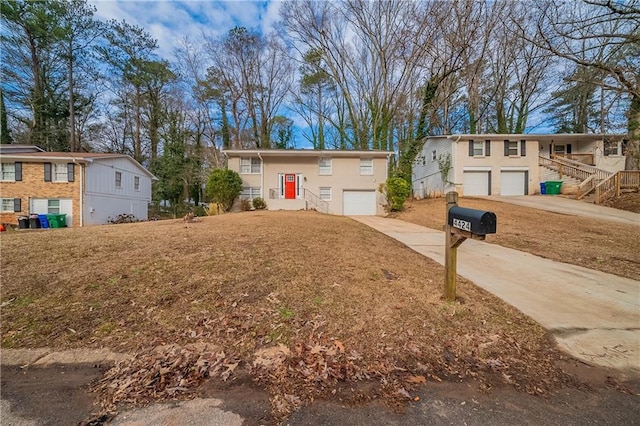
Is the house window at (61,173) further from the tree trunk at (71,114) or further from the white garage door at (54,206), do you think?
the tree trunk at (71,114)

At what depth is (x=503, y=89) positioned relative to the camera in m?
23.7

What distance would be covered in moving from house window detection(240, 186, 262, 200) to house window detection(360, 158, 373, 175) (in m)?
6.99

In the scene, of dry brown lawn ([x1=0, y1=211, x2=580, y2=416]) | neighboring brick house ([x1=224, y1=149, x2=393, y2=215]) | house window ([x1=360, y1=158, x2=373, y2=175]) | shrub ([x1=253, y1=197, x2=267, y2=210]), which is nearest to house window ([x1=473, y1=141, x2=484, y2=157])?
neighboring brick house ([x1=224, y1=149, x2=393, y2=215])

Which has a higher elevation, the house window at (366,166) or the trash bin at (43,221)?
the house window at (366,166)

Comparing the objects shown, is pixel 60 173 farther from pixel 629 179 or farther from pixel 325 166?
pixel 629 179

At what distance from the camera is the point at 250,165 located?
17.7 meters

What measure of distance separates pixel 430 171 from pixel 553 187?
8153 mm

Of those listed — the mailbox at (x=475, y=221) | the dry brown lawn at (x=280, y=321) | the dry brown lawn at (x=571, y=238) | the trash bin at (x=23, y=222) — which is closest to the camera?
the dry brown lawn at (x=280, y=321)

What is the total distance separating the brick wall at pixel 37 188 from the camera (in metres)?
15.3

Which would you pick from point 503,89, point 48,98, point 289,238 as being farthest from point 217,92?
point 503,89

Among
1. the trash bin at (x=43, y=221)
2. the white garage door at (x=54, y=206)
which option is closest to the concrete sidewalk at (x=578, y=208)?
the white garage door at (x=54, y=206)

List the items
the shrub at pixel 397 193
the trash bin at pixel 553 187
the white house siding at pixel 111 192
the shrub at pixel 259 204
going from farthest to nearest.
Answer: the trash bin at pixel 553 187 < the shrub at pixel 259 204 < the shrub at pixel 397 193 < the white house siding at pixel 111 192

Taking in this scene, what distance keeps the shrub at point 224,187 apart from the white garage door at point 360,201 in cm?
704

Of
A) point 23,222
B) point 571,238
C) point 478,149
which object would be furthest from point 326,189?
point 23,222
